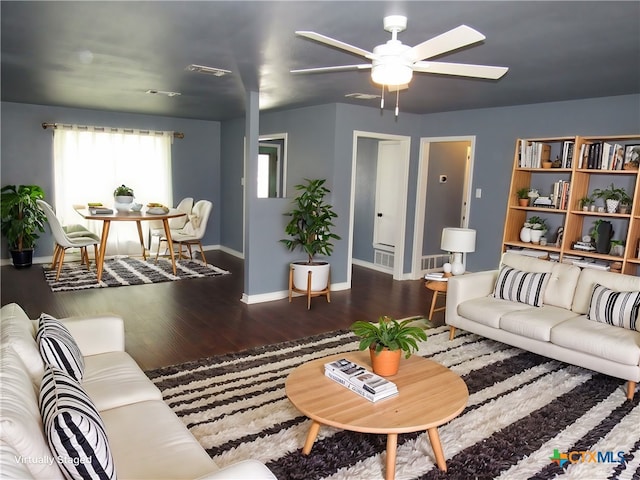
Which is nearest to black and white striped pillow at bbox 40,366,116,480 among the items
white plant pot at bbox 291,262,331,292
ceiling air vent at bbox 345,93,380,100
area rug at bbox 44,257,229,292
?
white plant pot at bbox 291,262,331,292

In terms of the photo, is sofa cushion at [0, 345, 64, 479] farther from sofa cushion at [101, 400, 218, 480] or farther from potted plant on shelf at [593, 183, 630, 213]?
potted plant on shelf at [593, 183, 630, 213]

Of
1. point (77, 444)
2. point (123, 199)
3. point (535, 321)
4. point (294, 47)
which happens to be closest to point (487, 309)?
point (535, 321)

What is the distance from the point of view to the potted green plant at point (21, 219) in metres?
6.18

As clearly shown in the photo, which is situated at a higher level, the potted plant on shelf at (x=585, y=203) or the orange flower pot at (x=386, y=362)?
the potted plant on shelf at (x=585, y=203)

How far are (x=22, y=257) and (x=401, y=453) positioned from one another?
6.16 m

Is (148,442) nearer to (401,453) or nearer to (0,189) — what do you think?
(401,453)

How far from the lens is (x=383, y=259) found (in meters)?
6.97

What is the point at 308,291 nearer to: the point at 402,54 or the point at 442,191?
the point at 442,191

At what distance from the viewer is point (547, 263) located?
3.96 meters

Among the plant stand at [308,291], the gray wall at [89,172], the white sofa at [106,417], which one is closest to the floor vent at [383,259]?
the plant stand at [308,291]

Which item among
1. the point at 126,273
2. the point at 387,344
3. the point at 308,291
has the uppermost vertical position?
the point at 387,344

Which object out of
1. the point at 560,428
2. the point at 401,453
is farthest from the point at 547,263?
the point at 401,453

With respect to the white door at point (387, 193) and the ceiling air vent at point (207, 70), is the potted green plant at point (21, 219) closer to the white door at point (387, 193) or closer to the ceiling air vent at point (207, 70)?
the ceiling air vent at point (207, 70)

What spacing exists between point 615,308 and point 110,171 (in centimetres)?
685
